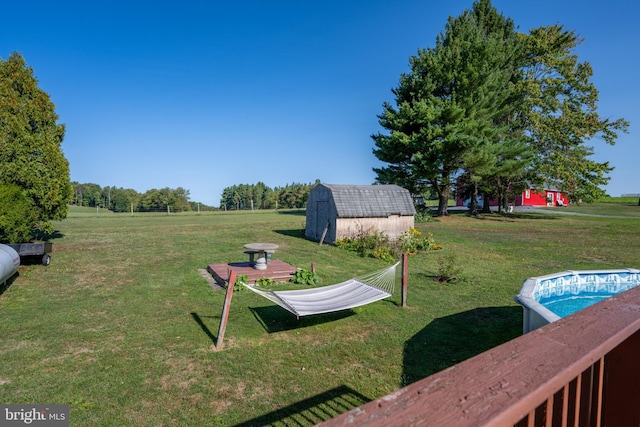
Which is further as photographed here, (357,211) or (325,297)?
(357,211)

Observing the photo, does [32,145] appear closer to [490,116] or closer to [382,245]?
[382,245]

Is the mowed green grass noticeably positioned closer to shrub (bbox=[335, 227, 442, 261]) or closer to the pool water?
the pool water

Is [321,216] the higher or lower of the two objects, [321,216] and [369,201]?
the lower

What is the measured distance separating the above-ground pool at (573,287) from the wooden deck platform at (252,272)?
20.7 ft

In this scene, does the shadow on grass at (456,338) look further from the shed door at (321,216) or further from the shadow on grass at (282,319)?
the shed door at (321,216)

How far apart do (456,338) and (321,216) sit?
12466 millimetres

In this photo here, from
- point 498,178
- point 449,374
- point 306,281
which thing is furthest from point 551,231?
point 449,374

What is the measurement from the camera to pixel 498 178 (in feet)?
105

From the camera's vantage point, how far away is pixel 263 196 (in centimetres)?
9450

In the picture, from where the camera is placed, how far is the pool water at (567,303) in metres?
7.95

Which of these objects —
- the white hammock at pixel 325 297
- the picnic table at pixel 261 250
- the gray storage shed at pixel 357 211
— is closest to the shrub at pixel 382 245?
the gray storage shed at pixel 357 211

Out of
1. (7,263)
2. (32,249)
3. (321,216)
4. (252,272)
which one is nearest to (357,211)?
(321,216)

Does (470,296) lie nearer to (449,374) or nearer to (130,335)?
(130,335)

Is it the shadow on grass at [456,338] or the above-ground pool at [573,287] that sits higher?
the above-ground pool at [573,287]
